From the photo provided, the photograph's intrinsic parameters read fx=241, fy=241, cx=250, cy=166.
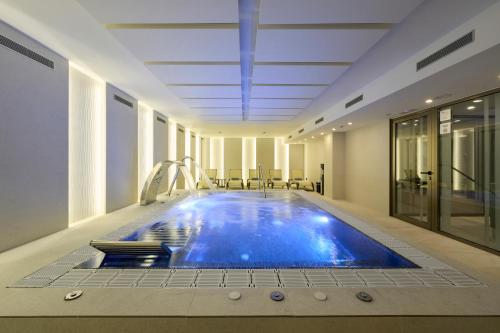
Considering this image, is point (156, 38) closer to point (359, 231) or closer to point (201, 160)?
point (359, 231)

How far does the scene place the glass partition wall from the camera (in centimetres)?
333

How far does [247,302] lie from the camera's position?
60.0 inches

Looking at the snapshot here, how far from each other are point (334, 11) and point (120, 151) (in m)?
4.59

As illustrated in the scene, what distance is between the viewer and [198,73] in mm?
3889

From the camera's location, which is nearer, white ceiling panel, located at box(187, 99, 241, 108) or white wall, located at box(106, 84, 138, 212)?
white wall, located at box(106, 84, 138, 212)

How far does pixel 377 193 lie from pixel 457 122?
9.00 feet

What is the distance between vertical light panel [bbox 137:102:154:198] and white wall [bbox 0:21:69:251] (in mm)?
2709

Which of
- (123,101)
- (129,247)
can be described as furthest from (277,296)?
(123,101)

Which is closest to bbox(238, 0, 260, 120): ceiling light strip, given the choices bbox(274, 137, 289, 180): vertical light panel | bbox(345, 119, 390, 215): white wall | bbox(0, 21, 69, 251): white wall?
bbox(0, 21, 69, 251): white wall

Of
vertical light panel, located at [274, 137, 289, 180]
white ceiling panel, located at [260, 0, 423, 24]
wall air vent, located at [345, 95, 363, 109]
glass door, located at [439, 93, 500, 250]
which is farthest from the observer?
vertical light panel, located at [274, 137, 289, 180]

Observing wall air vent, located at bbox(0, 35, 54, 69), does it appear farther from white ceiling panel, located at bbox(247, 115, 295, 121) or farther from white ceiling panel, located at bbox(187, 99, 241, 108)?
white ceiling panel, located at bbox(247, 115, 295, 121)

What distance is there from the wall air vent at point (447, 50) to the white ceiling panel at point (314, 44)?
26.8 inches

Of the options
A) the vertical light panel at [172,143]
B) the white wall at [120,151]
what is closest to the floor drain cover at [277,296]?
the white wall at [120,151]

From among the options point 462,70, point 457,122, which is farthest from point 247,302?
point 457,122
